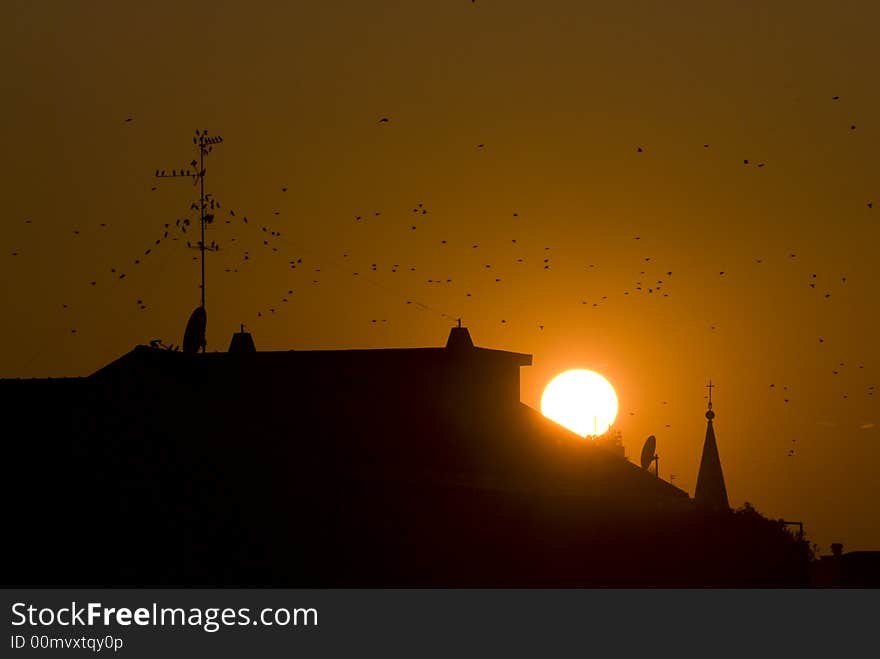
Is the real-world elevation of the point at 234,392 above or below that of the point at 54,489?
above

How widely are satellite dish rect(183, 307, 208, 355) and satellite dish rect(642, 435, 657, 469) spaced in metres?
22.3

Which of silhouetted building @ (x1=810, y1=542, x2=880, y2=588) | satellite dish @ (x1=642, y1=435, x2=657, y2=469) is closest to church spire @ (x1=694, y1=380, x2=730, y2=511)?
silhouetted building @ (x1=810, y1=542, x2=880, y2=588)

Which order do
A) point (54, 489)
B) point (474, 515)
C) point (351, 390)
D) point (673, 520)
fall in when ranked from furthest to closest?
point (351, 390)
point (673, 520)
point (474, 515)
point (54, 489)

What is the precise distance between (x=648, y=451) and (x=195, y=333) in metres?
24.4

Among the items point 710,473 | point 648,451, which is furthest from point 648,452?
point 710,473

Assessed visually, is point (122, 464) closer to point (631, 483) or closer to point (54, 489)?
point (54, 489)

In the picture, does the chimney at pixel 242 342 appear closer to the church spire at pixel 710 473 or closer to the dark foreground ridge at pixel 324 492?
the dark foreground ridge at pixel 324 492

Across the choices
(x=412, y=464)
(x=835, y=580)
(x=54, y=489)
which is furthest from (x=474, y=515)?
(x=835, y=580)

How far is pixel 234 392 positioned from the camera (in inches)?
1924

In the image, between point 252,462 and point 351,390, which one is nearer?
point 252,462

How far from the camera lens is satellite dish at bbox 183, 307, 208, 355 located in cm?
5053

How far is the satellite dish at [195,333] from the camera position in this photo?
50.5 m

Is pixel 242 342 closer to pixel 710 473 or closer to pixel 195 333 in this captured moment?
pixel 195 333

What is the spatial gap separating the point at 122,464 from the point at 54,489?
1.70m
